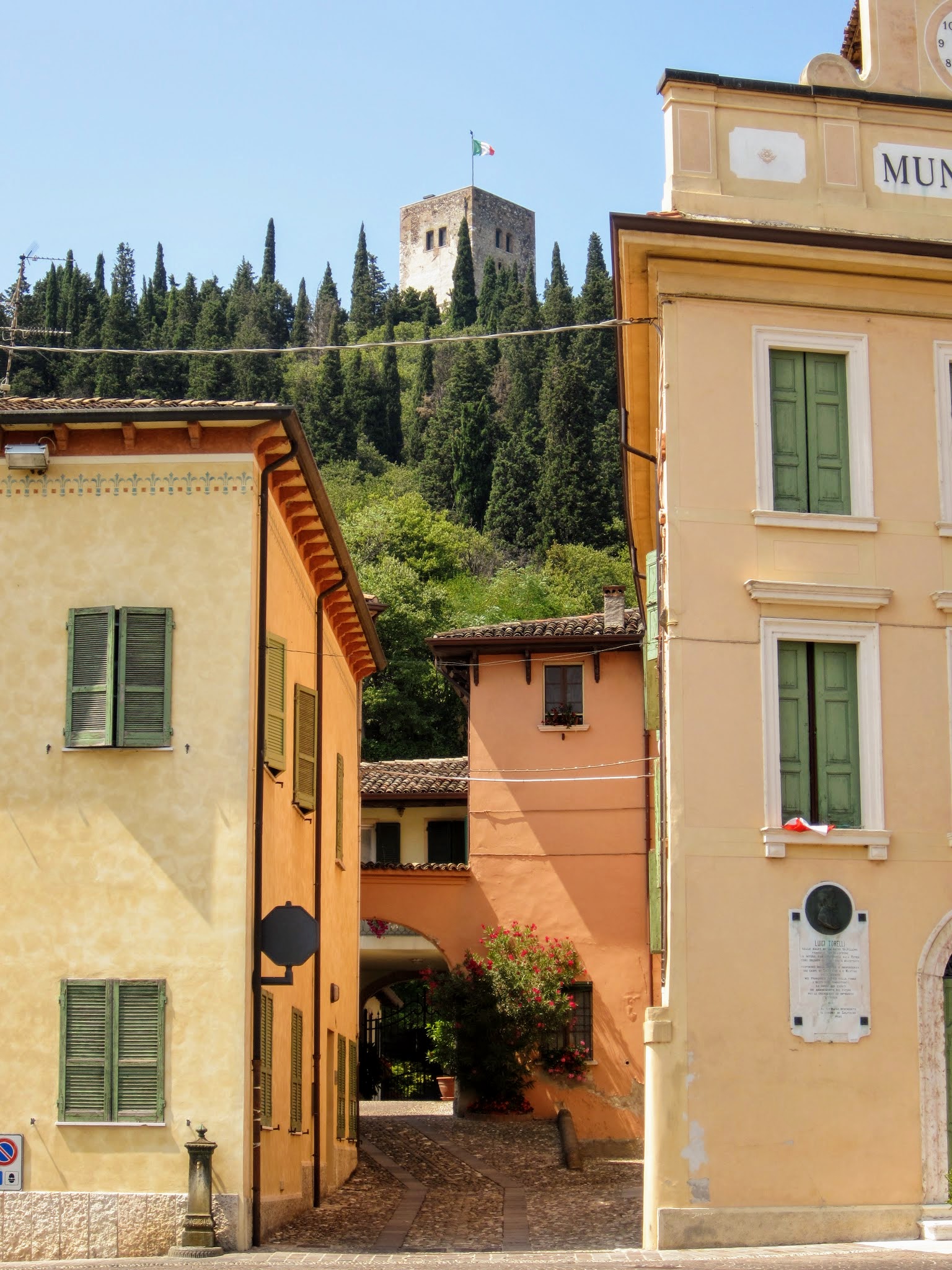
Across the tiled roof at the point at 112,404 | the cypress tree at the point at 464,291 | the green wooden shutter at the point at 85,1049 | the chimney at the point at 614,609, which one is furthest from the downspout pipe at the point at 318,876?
the cypress tree at the point at 464,291

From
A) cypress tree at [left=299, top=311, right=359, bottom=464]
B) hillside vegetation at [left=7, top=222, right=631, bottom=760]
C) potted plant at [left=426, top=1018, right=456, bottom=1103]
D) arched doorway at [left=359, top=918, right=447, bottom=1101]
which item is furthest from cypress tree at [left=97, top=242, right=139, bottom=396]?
potted plant at [left=426, top=1018, right=456, bottom=1103]

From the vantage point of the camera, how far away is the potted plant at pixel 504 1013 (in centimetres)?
2847

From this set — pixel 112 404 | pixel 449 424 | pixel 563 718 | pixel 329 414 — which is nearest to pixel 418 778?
pixel 563 718

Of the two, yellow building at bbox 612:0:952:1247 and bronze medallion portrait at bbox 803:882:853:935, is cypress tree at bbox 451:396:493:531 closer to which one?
yellow building at bbox 612:0:952:1247

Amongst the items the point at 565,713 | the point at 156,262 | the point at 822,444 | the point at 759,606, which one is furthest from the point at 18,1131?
the point at 156,262

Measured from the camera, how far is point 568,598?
251 feet

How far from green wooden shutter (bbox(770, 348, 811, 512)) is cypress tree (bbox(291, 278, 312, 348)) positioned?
12860 centimetres

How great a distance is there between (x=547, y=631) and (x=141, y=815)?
16.1m

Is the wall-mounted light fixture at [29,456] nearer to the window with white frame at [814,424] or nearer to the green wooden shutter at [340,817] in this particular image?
the window with white frame at [814,424]

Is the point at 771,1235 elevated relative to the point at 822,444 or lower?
lower

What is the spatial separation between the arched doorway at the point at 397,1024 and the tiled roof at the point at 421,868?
579 centimetres

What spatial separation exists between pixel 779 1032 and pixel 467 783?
18.0m

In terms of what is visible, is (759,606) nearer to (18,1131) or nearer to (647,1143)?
(647,1143)

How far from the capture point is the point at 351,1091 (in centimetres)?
2467
